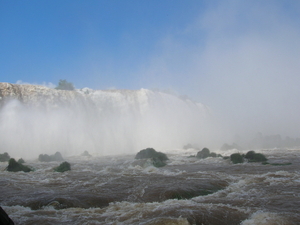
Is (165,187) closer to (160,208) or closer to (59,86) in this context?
(160,208)

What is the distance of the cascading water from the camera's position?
86.8 feet

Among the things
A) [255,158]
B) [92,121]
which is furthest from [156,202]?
[92,121]

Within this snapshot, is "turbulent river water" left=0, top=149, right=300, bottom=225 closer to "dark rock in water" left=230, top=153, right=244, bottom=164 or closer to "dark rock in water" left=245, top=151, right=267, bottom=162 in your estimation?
"dark rock in water" left=230, top=153, right=244, bottom=164

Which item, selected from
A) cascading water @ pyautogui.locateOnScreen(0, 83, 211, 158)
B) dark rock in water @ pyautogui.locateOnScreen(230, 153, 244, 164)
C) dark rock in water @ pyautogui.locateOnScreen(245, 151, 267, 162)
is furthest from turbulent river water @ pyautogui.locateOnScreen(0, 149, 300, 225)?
cascading water @ pyautogui.locateOnScreen(0, 83, 211, 158)

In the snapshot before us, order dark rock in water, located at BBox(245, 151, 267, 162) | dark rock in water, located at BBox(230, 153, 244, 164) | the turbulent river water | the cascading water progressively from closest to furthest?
the turbulent river water, dark rock in water, located at BBox(230, 153, 244, 164), dark rock in water, located at BBox(245, 151, 267, 162), the cascading water

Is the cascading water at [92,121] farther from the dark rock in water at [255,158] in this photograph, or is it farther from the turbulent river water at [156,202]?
the turbulent river water at [156,202]

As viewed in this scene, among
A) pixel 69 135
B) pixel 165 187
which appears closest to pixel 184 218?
pixel 165 187

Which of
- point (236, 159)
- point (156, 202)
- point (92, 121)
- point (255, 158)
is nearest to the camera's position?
point (156, 202)

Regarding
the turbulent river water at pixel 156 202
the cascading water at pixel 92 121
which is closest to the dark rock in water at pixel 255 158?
the turbulent river water at pixel 156 202

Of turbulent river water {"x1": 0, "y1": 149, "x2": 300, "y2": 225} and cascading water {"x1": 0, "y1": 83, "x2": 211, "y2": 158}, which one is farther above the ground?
cascading water {"x1": 0, "y1": 83, "x2": 211, "y2": 158}

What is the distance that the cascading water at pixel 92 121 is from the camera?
26453mm

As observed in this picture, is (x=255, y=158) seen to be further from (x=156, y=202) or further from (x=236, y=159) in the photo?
(x=156, y=202)

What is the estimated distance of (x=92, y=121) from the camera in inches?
1351

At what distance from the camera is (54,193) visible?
7.84 meters
